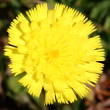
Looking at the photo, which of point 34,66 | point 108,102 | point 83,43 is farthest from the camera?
point 108,102

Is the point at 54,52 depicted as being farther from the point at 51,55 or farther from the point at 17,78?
the point at 17,78

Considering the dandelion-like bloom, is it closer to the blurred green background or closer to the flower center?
the flower center

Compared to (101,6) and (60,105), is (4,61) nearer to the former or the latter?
(60,105)

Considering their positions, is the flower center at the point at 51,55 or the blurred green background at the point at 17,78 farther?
the blurred green background at the point at 17,78

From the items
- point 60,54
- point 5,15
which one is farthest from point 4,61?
point 60,54

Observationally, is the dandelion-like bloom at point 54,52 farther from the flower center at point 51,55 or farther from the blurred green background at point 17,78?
the blurred green background at point 17,78

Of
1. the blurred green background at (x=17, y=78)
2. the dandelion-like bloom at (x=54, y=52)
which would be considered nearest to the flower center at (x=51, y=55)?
the dandelion-like bloom at (x=54, y=52)
